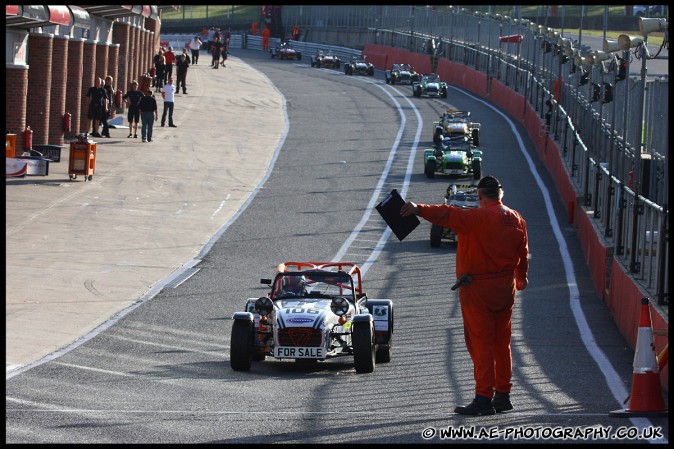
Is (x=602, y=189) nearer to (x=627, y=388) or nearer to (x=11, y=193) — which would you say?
(x=627, y=388)

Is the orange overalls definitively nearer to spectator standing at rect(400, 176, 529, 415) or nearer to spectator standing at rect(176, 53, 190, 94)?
spectator standing at rect(400, 176, 529, 415)

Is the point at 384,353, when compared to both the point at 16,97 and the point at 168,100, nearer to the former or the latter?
the point at 16,97

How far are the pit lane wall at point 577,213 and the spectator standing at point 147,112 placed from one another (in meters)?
12.1

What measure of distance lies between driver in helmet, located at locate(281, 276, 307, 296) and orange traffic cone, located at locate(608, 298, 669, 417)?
561 centimetres

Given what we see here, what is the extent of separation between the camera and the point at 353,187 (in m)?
34.2

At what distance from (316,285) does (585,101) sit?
19.6m

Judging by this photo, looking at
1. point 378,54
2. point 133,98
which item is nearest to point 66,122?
point 133,98

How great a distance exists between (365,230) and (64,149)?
12202mm

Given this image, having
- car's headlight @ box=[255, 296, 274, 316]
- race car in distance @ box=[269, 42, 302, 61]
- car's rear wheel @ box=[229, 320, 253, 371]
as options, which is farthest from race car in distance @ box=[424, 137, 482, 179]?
race car in distance @ box=[269, 42, 302, 61]

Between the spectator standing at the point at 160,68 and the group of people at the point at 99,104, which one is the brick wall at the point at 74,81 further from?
the spectator standing at the point at 160,68

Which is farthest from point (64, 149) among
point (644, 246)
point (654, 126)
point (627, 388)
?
point (627, 388)

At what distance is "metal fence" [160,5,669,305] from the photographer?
54.7 feet

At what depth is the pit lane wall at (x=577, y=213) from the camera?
1566 cm

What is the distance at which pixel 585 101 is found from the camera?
33.4 meters
